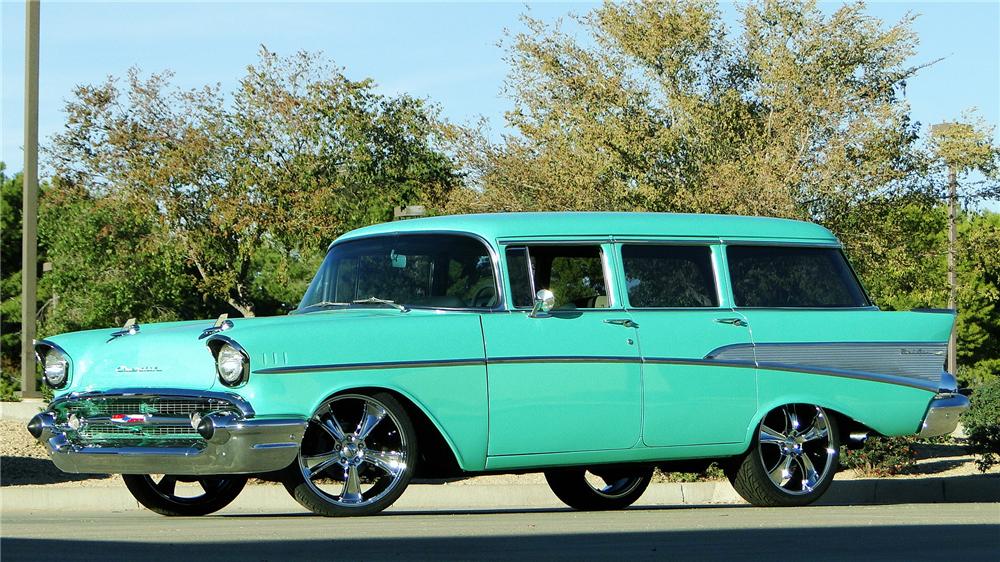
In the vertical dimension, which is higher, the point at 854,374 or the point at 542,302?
the point at 542,302

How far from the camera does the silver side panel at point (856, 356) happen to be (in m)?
10.4

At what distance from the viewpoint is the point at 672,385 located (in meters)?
9.96

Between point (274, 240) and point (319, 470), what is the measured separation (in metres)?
26.5

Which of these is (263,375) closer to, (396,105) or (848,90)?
(848,90)

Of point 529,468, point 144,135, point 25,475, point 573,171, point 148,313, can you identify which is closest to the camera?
point 529,468

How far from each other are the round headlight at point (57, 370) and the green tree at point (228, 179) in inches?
887

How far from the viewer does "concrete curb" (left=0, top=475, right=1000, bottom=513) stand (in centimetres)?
1429

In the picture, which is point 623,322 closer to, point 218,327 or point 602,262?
point 602,262

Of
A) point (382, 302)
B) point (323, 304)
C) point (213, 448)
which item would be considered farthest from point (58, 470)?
point (213, 448)

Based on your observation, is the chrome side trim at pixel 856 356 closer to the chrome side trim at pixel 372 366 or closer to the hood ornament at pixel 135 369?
the chrome side trim at pixel 372 366

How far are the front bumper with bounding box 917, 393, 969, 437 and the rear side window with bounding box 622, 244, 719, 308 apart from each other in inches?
74.9

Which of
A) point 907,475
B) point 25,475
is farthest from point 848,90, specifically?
point 25,475

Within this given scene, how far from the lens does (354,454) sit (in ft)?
29.2

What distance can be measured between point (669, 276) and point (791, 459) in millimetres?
1555
